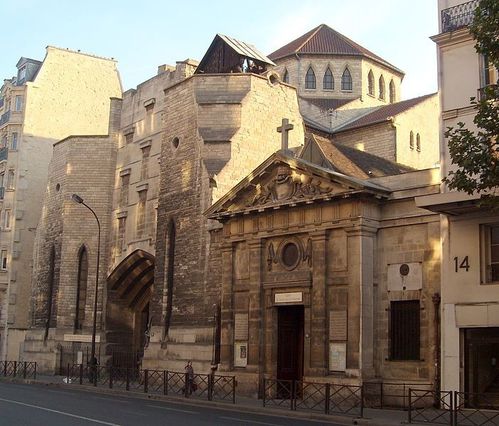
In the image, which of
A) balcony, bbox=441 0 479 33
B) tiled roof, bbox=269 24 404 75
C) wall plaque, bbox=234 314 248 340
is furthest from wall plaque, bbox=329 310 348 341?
tiled roof, bbox=269 24 404 75

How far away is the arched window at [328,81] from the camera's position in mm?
52719

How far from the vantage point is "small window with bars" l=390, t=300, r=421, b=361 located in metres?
23.3

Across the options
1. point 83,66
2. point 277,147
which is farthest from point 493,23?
point 83,66

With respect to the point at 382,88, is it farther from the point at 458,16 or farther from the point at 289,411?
the point at 289,411

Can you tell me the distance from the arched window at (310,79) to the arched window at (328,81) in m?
0.73

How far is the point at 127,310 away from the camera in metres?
41.0

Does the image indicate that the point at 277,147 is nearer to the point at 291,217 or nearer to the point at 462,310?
the point at 291,217

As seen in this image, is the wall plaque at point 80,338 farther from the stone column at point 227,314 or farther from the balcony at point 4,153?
the balcony at point 4,153

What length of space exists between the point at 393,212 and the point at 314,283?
3406 millimetres

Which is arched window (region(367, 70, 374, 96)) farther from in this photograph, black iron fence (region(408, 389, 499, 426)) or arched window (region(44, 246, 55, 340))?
black iron fence (region(408, 389, 499, 426))

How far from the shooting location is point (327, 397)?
2050 centimetres

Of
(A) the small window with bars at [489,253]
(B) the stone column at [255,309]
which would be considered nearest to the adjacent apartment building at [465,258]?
(A) the small window with bars at [489,253]

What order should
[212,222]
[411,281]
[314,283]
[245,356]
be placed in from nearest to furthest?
[411,281] < [314,283] < [245,356] < [212,222]

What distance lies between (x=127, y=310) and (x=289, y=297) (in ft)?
55.3
